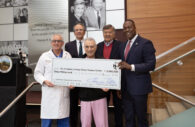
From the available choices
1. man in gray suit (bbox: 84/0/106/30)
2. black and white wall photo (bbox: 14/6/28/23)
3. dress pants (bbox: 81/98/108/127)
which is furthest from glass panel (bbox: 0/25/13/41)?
dress pants (bbox: 81/98/108/127)

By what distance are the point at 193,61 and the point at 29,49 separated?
149 inches

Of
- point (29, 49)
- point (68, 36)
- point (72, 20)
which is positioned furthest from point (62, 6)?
point (29, 49)

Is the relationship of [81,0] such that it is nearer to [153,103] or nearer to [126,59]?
[126,59]

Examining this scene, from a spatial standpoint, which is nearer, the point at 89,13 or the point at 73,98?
the point at 73,98

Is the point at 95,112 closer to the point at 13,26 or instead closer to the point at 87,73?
the point at 87,73

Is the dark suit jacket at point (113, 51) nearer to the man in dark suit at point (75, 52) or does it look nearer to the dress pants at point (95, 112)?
the man in dark suit at point (75, 52)

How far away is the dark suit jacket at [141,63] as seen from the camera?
1803 millimetres

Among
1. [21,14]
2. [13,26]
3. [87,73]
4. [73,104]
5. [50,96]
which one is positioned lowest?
[73,104]

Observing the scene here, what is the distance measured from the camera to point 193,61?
2.33m

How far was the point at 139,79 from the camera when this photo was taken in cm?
183

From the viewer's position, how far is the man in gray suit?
3906mm

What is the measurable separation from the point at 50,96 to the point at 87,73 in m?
0.54

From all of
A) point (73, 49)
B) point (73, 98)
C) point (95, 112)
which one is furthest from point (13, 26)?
point (95, 112)

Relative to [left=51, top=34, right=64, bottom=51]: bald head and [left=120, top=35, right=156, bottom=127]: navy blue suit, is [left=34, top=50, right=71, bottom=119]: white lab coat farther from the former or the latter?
[left=120, top=35, right=156, bottom=127]: navy blue suit
